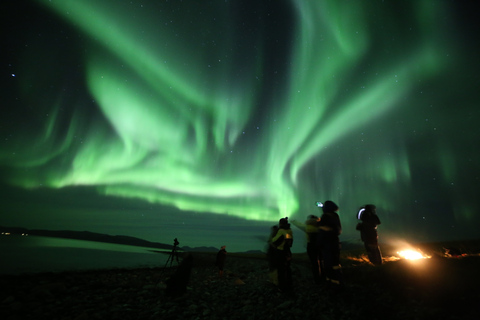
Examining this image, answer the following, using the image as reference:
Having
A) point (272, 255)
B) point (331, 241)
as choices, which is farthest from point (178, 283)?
point (331, 241)

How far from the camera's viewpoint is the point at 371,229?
1034 centimetres

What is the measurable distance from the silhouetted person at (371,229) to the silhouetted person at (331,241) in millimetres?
3667

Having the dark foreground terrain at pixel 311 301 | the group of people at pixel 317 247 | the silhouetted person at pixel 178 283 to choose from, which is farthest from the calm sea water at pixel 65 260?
the group of people at pixel 317 247

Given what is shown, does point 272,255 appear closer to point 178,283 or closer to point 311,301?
point 311,301

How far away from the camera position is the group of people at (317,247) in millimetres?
7258

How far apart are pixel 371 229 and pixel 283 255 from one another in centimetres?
505

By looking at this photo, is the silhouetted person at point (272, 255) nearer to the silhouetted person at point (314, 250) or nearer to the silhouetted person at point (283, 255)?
the silhouetted person at point (283, 255)

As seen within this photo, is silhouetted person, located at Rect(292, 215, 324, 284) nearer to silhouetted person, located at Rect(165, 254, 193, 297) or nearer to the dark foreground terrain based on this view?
the dark foreground terrain

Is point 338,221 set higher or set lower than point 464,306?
higher

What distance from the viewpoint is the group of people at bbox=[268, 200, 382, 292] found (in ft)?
23.8

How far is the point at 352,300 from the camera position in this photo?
612 centimetres

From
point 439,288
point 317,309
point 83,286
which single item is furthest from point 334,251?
point 83,286

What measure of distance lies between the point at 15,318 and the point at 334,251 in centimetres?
1091

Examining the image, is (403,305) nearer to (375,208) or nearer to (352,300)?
(352,300)
